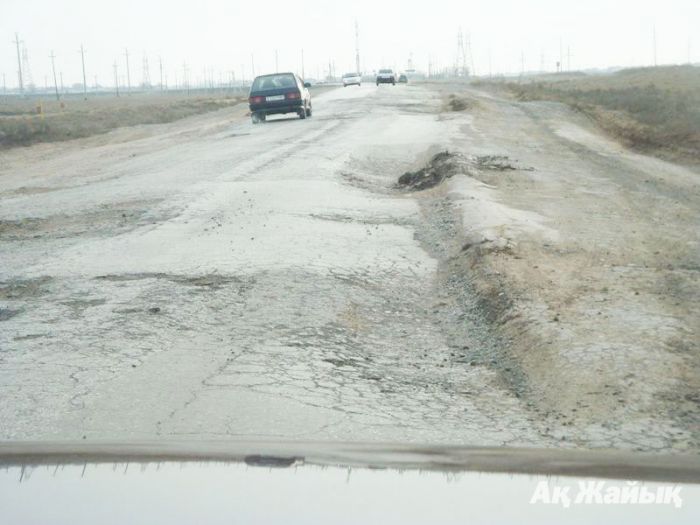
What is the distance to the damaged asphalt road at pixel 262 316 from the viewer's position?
5660mm

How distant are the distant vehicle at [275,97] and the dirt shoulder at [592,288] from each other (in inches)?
642

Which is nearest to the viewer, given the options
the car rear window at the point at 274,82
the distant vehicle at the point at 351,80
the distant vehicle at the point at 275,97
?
the distant vehicle at the point at 275,97

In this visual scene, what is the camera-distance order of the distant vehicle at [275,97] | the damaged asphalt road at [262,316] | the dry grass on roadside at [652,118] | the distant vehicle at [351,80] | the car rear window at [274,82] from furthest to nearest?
the distant vehicle at [351,80] < the car rear window at [274,82] < the distant vehicle at [275,97] < the dry grass on roadside at [652,118] < the damaged asphalt road at [262,316]

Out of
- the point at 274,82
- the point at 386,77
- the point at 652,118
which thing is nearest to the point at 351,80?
the point at 386,77

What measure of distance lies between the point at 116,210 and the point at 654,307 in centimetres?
834

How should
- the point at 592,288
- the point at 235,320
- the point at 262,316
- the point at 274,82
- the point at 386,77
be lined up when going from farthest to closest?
the point at 386,77 < the point at 274,82 < the point at 592,288 < the point at 262,316 < the point at 235,320

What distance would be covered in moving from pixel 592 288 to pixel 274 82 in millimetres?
26521

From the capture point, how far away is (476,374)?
6.77 metres

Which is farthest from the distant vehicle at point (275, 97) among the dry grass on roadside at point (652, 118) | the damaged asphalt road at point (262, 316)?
the damaged asphalt road at point (262, 316)

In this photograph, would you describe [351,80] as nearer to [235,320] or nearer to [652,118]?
[652,118]

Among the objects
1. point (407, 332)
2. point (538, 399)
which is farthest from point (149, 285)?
point (538, 399)

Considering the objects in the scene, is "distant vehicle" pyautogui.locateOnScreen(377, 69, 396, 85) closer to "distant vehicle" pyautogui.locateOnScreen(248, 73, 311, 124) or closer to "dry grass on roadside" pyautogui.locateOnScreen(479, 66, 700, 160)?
"dry grass on roadside" pyautogui.locateOnScreen(479, 66, 700, 160)

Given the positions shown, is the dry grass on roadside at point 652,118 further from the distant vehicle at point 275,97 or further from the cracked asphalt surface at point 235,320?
the distant vehicle at point 275,97

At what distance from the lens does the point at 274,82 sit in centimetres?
3362
